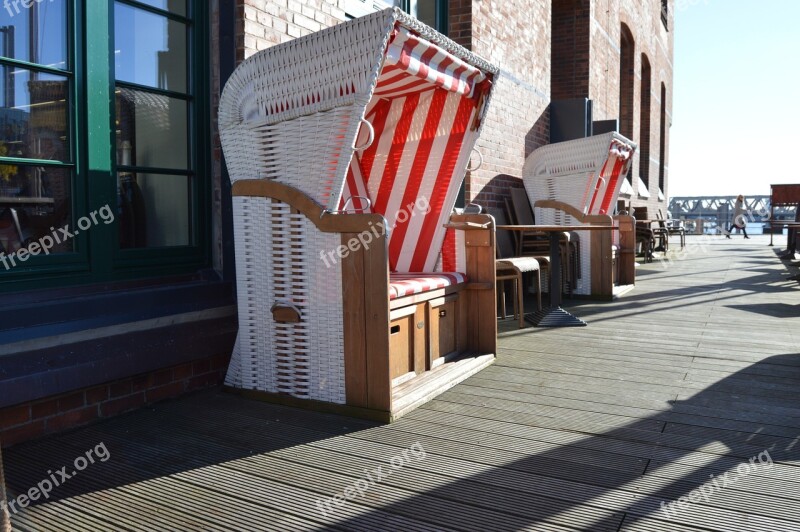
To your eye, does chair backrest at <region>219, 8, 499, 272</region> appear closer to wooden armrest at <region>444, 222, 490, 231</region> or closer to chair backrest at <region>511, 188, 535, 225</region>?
wooden armrest at <region>444, 222, 490, 231</region>

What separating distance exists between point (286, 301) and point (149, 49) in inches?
55.4

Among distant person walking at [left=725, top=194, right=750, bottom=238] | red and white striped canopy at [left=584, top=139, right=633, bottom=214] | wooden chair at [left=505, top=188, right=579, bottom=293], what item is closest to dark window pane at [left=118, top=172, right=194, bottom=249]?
wooden chair at [left=505, top=188, right=579, bottom=293]

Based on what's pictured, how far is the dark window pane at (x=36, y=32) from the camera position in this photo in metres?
2.54

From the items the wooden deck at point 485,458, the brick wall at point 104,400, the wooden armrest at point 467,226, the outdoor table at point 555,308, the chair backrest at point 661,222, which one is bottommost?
the wooden deck at point 485,458

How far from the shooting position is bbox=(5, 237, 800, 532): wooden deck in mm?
1878

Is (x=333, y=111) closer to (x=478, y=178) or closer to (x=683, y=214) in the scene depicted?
(x=478, y=178)

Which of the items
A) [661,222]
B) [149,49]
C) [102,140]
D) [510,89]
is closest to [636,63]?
[661,222]

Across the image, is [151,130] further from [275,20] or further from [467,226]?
[467,226]

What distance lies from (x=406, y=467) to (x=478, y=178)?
4486mm

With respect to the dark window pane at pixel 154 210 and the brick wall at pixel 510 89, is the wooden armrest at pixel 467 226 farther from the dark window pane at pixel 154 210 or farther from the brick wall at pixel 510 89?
the brick wall at pixel 510 89

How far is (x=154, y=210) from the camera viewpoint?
10.6 feet

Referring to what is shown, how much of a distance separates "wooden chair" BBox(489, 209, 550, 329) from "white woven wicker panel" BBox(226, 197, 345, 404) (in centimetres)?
220

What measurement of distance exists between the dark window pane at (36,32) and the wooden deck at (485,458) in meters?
1.51

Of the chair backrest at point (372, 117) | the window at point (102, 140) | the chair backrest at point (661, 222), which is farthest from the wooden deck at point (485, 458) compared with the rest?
the chair backrest at point (661, 222)
